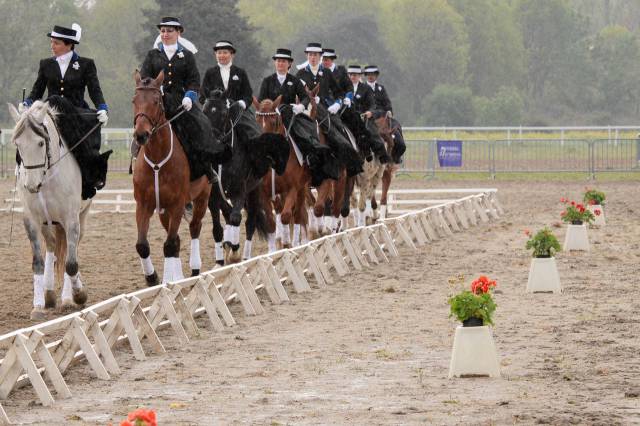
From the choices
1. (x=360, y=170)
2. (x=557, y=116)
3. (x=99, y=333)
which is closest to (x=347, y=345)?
(x=99, y=333)

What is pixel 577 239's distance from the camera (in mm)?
21531

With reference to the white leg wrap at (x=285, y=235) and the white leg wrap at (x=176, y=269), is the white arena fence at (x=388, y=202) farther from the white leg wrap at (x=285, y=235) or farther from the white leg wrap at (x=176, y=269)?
the white leg wrap at (x=176, y=269)

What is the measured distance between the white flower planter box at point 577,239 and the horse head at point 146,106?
28.7ft

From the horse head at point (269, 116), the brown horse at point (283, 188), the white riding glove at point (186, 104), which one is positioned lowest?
the brown horse at point (283, 188)

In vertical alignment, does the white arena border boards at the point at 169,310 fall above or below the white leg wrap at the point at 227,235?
below

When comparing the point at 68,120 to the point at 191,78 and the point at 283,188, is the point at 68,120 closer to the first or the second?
the point at 191,78

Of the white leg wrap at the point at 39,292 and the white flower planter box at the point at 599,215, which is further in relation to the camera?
the white flower planter box at the point at 599,215

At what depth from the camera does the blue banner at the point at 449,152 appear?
4278cm

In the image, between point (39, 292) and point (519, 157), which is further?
point (519, 157)

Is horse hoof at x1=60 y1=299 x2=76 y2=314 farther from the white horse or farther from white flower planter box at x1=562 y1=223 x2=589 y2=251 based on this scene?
white flower planter box at x1=562 y1=223 x2=589 y2=251

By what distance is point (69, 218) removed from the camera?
47.4 ft

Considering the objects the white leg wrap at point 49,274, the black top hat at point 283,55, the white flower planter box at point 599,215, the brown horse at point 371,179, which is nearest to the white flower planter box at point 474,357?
the white leg wrap at point 49,274

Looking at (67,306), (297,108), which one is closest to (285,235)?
(297,108)

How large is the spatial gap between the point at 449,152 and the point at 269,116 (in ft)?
81.6
